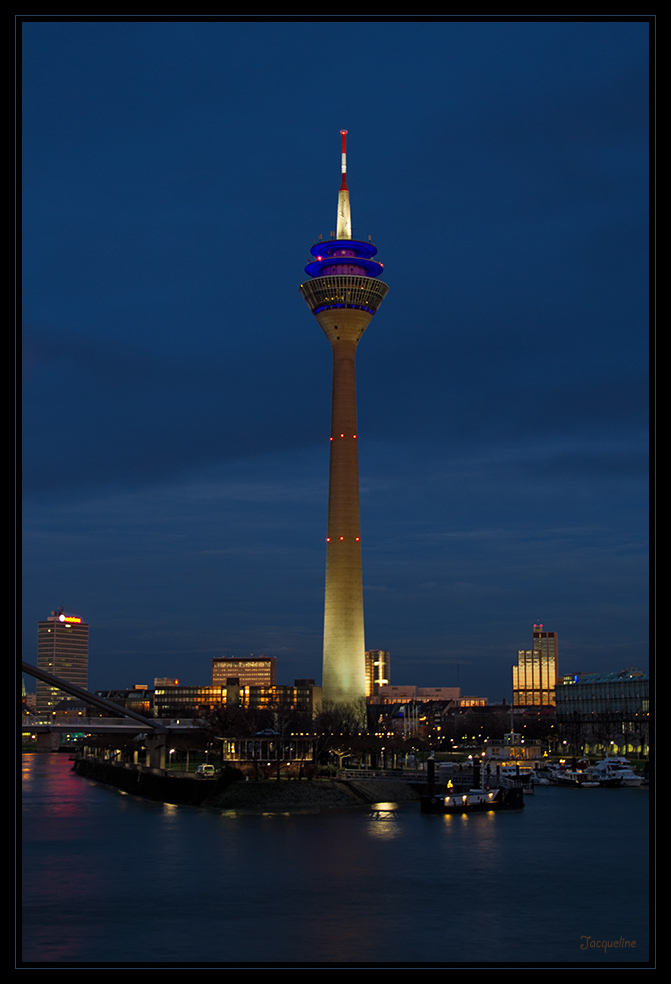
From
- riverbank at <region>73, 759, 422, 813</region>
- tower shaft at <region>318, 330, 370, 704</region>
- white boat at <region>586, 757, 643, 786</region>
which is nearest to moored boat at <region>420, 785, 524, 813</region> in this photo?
riverbank at <region>73, 759, 422, 813</region>

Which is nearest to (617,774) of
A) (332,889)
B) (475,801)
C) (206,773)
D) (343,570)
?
(475,801)

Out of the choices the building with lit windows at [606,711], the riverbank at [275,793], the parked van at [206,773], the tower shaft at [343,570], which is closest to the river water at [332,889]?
the riverbank at [275,793]

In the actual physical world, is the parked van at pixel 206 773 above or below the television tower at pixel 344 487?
below

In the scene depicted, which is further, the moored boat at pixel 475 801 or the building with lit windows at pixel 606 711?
the building with lit windows at pixel 606 711

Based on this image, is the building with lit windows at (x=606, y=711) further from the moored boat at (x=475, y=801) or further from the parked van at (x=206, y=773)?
the parked van at (x=206, y=773)
